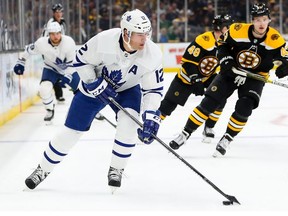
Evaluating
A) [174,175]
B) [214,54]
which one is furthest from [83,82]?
[214,54]

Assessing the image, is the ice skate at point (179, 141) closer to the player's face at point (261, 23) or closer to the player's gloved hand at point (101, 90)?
the player's face at point (261, 23)

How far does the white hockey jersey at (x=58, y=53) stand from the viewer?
23.1ft

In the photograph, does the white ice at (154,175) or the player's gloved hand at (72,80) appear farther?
the player's gloved hand at (72,80)

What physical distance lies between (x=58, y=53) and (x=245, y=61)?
8.73 feet

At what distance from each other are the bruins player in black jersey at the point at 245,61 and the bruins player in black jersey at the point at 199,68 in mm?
361

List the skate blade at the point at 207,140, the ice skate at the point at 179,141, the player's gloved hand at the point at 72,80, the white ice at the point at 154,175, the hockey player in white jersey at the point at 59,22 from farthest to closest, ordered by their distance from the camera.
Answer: the hockey player in white jersey at the point at 59,22 < the player's gloved hand at the point at 72,80 < the skate blade at the point at 207,140 < the ice skate at the point at 179,141 < the white ice at the point at 154,175

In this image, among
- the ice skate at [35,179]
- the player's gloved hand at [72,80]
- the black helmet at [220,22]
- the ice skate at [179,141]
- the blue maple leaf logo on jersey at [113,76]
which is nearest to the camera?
the blue maple leaf logo on jersey at [113,76]

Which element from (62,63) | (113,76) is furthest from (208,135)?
(113,76)

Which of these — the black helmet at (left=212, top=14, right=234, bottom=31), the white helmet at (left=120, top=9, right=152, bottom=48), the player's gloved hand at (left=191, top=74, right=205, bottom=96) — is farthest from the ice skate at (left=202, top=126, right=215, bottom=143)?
the white helmet at (left=120, top=9, right=152, bottom=48)

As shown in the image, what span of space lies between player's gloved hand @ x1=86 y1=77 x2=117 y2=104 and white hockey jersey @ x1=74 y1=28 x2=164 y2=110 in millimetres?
48

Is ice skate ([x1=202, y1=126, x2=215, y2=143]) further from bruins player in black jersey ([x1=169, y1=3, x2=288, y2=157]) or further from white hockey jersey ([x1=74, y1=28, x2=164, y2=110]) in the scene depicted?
white hockey jersey ([x1=74, y1=28, x2=164, y2=110])

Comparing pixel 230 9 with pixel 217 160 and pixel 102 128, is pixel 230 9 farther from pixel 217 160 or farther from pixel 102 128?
pixel 217 160

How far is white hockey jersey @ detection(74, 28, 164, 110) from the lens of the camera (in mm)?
3600

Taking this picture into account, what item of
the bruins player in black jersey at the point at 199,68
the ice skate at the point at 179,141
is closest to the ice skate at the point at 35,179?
the ice skate at the point at 179,141
